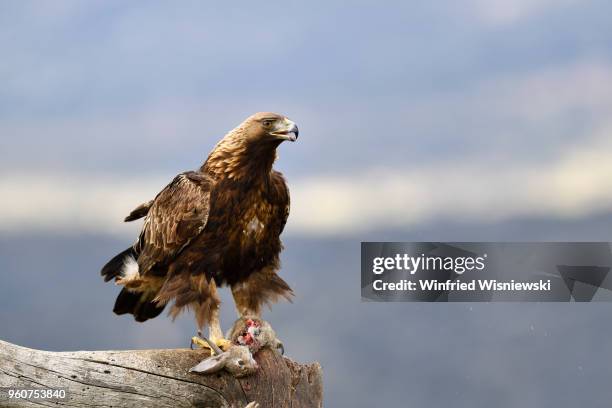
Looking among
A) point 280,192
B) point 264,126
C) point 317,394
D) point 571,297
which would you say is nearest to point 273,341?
point 317,394

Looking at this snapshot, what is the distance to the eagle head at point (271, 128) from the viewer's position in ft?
25.4

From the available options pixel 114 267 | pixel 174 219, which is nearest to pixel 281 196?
pixel 174 219

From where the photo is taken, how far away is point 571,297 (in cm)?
930

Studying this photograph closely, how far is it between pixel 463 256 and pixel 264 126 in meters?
2.42

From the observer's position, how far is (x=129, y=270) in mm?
8258

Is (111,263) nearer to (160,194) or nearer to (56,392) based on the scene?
(160,194)

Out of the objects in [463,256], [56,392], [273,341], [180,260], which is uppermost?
[463,256]

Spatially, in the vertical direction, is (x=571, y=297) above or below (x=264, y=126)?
below

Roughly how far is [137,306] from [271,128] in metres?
1.88

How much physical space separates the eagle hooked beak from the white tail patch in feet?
5.22

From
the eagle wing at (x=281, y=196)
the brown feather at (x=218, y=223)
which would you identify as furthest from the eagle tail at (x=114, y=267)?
the eagle wing at (x=281, y=196)

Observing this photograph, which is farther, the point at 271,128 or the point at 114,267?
the point at 114,267

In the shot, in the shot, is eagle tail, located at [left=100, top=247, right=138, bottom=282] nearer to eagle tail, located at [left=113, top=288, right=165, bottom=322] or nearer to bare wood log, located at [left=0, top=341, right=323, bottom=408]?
eagle tail, located at [left=113, top=288, right=165, bottom=322]

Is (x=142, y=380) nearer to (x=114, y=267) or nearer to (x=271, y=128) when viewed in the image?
(x=114, y=267)
